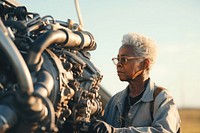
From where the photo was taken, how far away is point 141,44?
4699 millimetres

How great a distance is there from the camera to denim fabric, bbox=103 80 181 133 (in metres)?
4.20

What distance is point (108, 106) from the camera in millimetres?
5086

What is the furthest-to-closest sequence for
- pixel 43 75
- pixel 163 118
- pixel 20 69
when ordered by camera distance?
pixel 163 118
pixel 43 75
pixel 20 69

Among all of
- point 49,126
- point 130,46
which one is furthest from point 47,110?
point 130,46

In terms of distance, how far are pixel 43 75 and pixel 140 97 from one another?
5.38ft

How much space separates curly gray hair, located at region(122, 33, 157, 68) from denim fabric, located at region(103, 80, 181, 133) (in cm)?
30

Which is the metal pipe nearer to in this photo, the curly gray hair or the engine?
the engine

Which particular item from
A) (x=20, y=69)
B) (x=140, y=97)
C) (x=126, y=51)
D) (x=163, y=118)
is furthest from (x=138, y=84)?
(x=20, y=69)

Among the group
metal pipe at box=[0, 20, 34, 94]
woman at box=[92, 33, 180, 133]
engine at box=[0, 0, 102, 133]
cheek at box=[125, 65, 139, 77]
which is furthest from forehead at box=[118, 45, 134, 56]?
metal pipe at box=[0, 20, 34, 94]

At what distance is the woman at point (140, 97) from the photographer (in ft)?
14.2

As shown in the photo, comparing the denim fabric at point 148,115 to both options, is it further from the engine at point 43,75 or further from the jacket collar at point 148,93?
the engine at point 43,75

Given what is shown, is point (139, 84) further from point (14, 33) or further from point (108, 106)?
point (14, 33)

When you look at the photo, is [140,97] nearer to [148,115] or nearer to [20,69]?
[148,115]

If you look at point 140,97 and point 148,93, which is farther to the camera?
point 140,97
